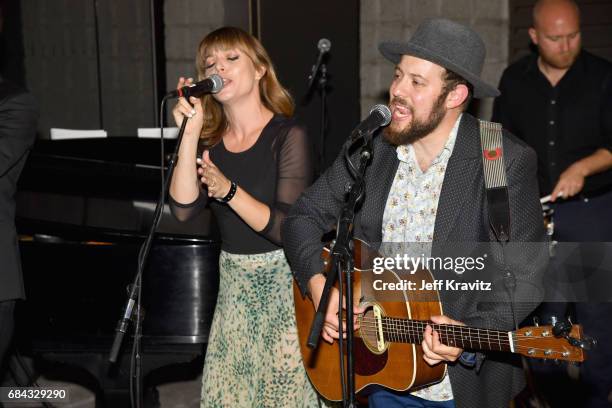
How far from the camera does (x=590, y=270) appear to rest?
16.3 feet

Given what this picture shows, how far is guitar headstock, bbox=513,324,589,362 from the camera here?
8.01 feet

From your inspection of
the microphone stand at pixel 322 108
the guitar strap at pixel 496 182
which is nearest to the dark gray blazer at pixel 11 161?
the guitar strap at pixel 496 182

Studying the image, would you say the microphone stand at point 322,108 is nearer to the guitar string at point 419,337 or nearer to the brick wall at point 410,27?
the brick wall at point 410,27

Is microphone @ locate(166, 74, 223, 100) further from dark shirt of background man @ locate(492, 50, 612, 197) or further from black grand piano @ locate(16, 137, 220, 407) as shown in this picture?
dark shirt of background man @ locate(492, 50, 612, 197)

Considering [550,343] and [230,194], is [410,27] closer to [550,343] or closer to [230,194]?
[230,194]

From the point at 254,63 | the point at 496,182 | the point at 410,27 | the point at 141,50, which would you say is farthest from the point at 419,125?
the point at 141,50

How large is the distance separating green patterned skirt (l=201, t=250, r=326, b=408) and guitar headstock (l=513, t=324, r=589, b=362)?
3.72 ft

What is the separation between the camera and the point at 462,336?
2691 millimetres

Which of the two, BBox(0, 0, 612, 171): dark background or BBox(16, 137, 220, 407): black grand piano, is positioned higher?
BBox(0, 0, 612, 171): dark background

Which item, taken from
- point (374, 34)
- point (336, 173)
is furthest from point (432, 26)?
point (374, 34)

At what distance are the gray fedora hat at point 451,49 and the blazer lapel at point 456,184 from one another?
0.21 m

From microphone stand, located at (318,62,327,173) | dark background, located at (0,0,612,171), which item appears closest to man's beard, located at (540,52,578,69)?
dark background, located at (0,0,612,171)

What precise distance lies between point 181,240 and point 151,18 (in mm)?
3698

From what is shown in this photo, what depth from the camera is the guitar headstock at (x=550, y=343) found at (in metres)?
2.44
